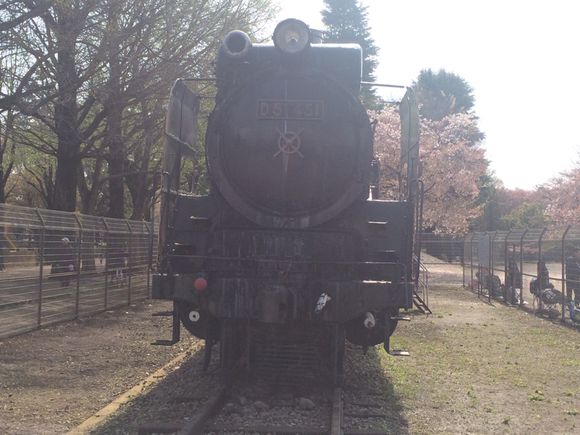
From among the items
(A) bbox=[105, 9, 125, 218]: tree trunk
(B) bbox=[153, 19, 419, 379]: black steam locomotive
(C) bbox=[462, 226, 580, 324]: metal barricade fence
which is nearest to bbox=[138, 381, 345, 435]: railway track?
(B) bbox=[153, 19, 419, 379]: black steam locomotive

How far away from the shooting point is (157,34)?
14742 millimetres

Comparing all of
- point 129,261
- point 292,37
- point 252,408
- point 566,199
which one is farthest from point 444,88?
point 252,408

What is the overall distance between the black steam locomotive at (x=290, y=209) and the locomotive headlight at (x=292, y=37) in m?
0.01

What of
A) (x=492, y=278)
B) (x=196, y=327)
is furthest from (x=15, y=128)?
(x=492, y=278)

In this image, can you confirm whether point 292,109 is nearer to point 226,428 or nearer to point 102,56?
point 226,428

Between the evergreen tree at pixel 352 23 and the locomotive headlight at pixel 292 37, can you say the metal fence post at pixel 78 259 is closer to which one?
the locomotive headlight at pixel 292 37

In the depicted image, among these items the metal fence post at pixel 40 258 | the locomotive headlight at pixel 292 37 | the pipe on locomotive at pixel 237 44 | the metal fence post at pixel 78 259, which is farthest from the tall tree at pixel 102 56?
the locomotive headlight at pixel 292 37

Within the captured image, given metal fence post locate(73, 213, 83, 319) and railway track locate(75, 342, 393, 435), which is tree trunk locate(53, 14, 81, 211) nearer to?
metal fence post locate(73, 213, 83, 319)

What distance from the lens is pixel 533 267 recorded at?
67.0 feet

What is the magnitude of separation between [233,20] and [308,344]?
12543 millimetres

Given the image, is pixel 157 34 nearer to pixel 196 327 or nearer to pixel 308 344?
pixel 196 327

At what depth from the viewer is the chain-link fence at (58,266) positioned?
1042cm

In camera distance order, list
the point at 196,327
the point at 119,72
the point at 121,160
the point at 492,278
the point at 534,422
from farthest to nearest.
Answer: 1. the point at 121,160
2. the point at 492,278
3. the point at 119,72
4. the point at 196,327
5. the point at 534,422

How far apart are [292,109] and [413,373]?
13.4 feet
